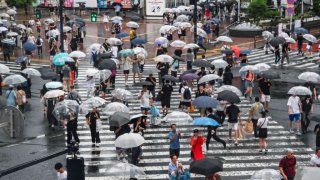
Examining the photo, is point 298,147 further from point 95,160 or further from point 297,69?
point 297,69

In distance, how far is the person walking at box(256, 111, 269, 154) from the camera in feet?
70.1

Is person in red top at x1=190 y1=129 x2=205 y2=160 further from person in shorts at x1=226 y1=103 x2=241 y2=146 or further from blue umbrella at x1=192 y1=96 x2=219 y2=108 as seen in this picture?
blue umbrella at x1=192 y1=96 x2=219 y2=108

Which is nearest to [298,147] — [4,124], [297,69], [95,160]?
[95,160]

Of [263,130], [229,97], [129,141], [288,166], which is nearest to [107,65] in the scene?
[229,97]

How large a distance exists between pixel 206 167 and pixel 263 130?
6346mm

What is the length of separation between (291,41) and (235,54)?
3321 millimetres

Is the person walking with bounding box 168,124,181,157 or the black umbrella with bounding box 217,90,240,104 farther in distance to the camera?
the black umbrella with bounding box 217,90,240,104

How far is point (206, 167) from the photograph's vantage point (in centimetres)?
1559

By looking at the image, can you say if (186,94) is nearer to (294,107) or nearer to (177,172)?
(294,107)

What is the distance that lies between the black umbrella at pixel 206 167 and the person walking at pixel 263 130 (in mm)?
5836

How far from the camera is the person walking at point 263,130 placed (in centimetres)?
2136

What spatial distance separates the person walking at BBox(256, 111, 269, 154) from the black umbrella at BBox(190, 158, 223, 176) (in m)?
5.84

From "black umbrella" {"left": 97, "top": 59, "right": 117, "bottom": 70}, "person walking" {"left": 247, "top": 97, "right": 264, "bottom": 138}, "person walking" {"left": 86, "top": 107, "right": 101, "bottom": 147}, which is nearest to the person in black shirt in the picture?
"person walking" {"left": 247, "top": 97, "right": 264, "bottom": 138}

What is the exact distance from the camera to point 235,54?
121 feet
